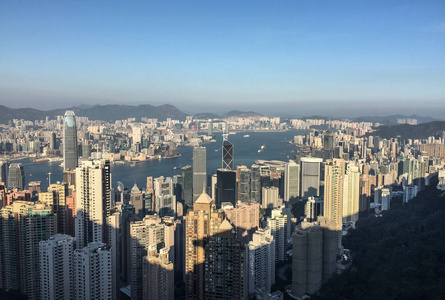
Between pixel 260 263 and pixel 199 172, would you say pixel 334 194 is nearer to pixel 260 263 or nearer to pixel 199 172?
pixel 260 263

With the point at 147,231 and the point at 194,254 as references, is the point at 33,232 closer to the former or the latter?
the point at 147,231

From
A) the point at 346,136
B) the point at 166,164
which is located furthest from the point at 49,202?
the point at 346,136

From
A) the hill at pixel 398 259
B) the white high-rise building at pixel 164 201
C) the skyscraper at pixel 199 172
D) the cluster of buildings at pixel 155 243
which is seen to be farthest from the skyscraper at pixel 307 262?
the skyscraper at pixel 199 172

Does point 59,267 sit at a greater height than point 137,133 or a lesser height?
lesser

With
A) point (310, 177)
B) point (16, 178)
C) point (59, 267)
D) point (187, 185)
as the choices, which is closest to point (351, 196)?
point (310, 177)

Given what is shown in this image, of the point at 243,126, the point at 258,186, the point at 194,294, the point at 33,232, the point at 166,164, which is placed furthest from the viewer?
the point at 243,126

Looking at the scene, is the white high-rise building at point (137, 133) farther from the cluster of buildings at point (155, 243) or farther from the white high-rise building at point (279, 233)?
the white high-rise building at point (279, 233)

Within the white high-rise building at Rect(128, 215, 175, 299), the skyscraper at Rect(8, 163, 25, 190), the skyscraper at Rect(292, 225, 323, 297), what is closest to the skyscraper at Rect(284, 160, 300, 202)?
the skyscraper at Rect(292, 225, 323, 297)
